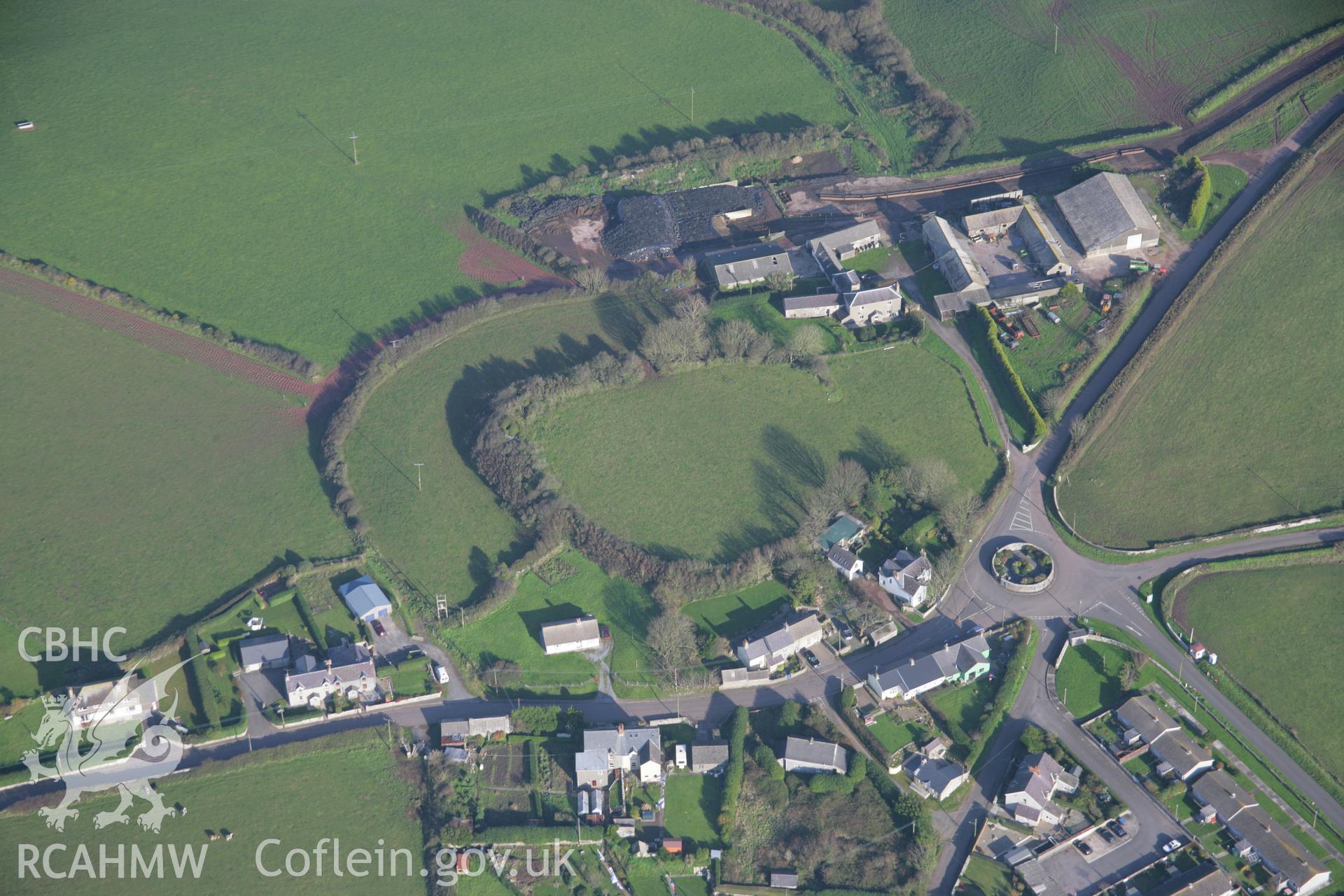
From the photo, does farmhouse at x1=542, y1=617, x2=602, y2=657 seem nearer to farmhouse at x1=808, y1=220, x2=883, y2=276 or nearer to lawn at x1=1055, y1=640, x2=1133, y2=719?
lawn at x1=1055, y1=640, x2=1133, y2=719

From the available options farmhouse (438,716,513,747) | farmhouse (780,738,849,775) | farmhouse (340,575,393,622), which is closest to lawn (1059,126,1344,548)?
farmhouse (780,738,849,775)

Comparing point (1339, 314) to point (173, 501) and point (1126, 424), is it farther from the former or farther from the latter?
point (173, 501)

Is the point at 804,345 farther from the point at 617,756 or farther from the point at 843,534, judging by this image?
the point at 617,756

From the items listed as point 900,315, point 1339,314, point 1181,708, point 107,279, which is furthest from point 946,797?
point 107,279

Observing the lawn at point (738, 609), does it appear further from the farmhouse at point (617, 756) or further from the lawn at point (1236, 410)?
the lawn at point (1236, 410)

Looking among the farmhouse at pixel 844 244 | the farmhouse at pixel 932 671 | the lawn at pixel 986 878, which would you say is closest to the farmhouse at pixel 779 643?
the farmhouse at pixel 932 671

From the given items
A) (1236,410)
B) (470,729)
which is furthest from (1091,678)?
(470,729)
